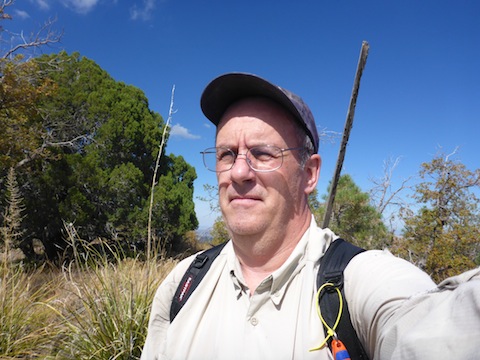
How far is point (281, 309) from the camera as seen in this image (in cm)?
98

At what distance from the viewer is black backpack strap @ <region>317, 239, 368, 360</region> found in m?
0.84

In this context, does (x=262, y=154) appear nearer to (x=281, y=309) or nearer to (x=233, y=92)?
(x=233, y=92)

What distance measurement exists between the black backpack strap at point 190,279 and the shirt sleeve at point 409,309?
60cm

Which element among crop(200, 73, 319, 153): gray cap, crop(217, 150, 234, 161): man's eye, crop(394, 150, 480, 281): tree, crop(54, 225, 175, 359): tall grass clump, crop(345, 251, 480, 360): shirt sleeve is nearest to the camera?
crop(345, 251, 480, 360): shirt sleeve

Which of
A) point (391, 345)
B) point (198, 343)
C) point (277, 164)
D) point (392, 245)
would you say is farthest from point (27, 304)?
point (392, 245)

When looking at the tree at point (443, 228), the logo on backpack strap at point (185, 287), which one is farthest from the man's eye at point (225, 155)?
the tree at point (443, 228)

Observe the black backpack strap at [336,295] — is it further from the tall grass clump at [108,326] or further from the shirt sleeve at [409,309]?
the tall grass clump at [108,326]

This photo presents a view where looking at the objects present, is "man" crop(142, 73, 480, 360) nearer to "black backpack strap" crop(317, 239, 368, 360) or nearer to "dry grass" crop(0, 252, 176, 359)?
"black backpack strap" crop(317, 239, 368, 360)

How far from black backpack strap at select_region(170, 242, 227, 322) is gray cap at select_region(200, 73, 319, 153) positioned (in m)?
0.63

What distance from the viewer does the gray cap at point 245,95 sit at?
1169 mm

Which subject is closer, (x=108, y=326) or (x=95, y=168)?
(x=108, y=326)

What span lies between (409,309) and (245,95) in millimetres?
985

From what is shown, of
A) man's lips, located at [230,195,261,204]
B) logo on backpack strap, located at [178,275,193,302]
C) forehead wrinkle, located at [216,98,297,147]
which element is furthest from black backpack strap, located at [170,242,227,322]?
forehead wrinkle, located at [216,98,297,147]

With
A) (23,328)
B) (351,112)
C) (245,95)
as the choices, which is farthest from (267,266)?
(23,328)
